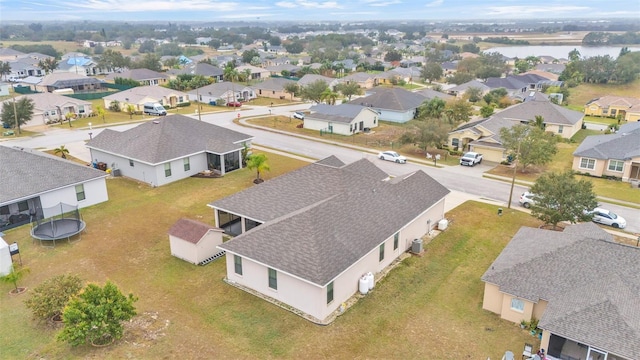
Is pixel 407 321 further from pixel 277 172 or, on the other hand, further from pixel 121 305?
pixel 277 172

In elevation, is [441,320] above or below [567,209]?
below

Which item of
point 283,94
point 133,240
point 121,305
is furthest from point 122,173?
point 283,94

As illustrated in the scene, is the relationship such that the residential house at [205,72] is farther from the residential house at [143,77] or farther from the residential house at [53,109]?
the residential house at [53,109]

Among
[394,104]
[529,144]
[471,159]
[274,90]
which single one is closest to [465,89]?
[394,104]

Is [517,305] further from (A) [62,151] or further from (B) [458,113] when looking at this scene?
(A) [62,151]

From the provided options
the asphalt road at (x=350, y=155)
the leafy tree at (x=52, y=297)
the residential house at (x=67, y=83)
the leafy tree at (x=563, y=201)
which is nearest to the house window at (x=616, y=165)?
the asphalt road at (x=350, y=155)
